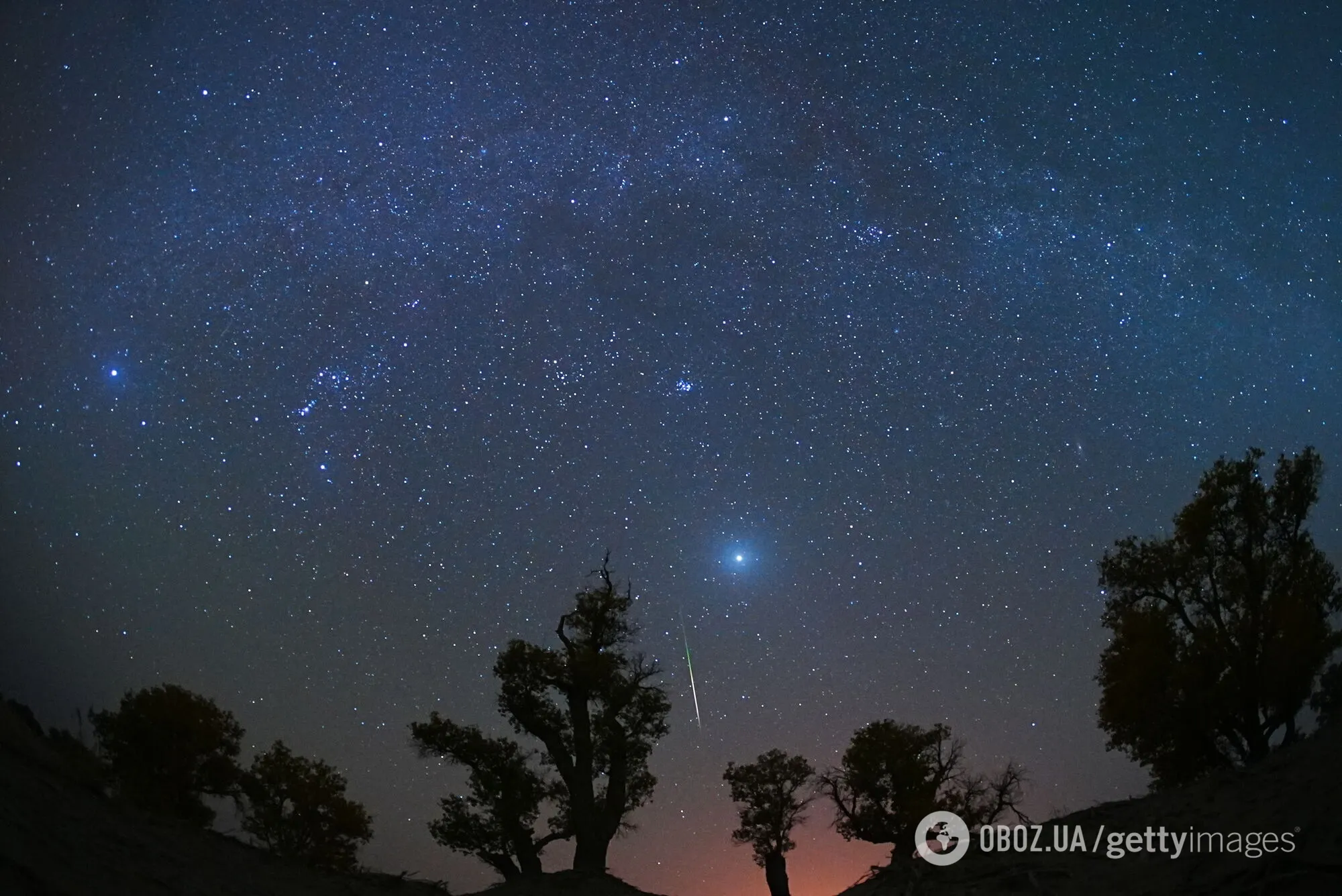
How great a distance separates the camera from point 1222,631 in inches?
975

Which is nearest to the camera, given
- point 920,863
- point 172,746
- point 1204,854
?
point 1204,854

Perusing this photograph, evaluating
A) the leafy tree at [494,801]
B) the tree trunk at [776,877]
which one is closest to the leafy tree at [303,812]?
the leafy tree at [494,801]

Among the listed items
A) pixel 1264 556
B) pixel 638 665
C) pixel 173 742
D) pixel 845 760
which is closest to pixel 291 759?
pixel 173 742

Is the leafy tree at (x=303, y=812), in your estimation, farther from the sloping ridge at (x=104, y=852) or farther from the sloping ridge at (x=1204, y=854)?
the sloping ridge at (x=1204, y=854)

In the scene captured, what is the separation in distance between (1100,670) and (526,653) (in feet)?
66.1

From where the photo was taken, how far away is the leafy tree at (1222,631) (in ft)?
77.2

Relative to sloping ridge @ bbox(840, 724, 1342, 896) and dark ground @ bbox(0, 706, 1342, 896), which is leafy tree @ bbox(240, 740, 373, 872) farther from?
sloping ridge @ bbox(840, 724, 1342, 896)

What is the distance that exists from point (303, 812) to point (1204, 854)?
32.1 m

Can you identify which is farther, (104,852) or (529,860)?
(529,860)

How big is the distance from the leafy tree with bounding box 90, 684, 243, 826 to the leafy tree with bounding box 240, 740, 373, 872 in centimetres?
120

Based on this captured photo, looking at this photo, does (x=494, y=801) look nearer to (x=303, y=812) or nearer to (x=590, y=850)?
(x=590, y=850)

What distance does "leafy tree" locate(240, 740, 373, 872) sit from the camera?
98.2ft

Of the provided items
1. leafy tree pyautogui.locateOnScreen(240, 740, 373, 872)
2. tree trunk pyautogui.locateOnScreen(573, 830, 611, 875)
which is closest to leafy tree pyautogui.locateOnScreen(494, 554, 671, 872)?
tree trunk pyautogui.locateOnScreen(573, 830, 611, 875)

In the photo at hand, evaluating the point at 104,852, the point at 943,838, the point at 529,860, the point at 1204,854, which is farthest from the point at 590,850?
the point at 1204,854
